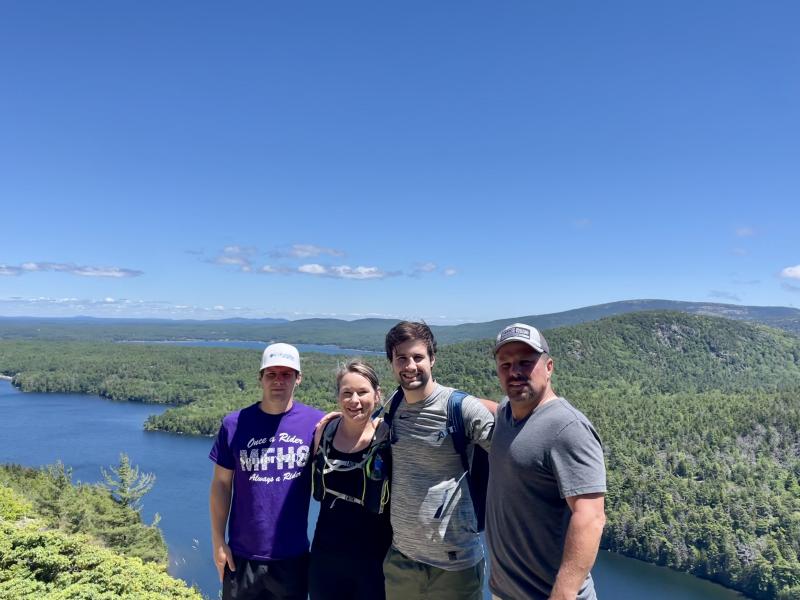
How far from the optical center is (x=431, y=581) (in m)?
2.99

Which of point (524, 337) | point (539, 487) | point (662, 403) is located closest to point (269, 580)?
point (539, 487)

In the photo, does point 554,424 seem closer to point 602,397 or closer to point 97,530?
point 97,530

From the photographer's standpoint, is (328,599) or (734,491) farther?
(734,491)

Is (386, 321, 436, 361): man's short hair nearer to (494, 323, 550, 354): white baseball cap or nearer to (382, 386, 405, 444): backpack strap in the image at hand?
(382, 386, 405, 444): backpack strap

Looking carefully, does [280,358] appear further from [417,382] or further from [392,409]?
[417,382]

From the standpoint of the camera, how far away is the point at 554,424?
240 centimetres

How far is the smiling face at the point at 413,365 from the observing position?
9.89 feet

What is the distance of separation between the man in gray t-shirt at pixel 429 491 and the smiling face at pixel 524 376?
40 centimetres

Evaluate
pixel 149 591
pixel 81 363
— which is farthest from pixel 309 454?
pixel 81 363

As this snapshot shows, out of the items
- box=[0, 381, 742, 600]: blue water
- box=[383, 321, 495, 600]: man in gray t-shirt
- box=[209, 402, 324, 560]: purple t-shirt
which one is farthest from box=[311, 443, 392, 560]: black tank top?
box=[0, 381, 742, 600]: blue water

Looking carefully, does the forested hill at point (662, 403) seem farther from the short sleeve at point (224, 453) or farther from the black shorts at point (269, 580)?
the black shorts at point (269, 580)

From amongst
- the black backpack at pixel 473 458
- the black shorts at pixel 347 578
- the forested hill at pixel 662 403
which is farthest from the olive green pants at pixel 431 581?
the forested hill at pixel 662 403

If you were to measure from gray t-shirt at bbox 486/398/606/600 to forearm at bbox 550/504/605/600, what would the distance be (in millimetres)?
116

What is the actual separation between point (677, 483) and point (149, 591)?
49.8 m
